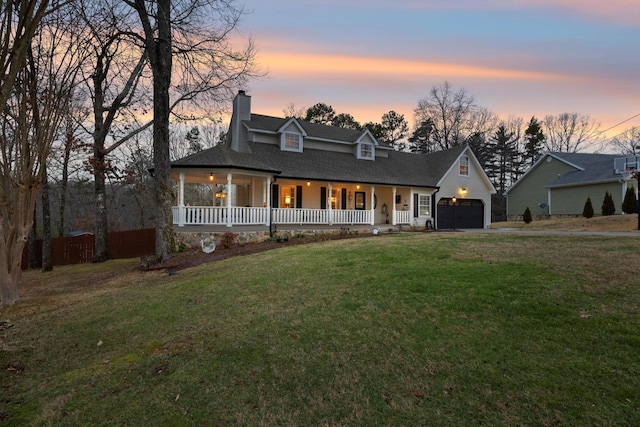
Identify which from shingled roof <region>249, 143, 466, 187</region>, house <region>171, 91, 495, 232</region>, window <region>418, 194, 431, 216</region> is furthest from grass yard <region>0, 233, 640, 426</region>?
window <region>418, 194, 431, 216</region>

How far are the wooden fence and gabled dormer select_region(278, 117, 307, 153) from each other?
8.82m

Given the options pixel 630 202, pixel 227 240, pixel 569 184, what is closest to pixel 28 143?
pixel 227 240

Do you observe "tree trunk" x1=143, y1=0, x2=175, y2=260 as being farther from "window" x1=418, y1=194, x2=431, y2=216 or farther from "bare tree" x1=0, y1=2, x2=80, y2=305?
"window" x1=418, y1=194, x2=431, y2=216

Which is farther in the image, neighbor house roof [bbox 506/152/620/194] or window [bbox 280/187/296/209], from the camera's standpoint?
neighbor house roof [bbox 506/152/620/194]

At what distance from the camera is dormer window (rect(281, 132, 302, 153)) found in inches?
750

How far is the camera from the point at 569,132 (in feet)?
151

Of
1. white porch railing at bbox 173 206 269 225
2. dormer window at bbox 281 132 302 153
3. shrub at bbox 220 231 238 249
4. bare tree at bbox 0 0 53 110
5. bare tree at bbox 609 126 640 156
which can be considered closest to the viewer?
bare tree at bbox 0 0 53 110

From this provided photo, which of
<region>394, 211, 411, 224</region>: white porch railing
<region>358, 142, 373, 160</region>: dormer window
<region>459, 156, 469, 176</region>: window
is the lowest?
<region>394, 211, 411, 224</region>: white porch railing

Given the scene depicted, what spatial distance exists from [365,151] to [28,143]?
57.7 feet

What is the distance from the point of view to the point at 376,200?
2139 cm

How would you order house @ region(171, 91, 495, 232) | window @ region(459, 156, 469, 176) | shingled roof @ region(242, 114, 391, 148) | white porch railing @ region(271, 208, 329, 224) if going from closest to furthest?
house @ region(171, 91, 495, 232), white porch railing @ region(271, 208, 329, 224), shingled roof @ region(242, 114, 391, 148), window @ region(459, 156, 469, 176)

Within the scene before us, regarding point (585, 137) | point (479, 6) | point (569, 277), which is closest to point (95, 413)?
point (569, 277)

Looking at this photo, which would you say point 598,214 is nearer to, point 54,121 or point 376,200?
point 376,200

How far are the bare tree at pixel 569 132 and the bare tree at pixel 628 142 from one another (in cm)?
238
